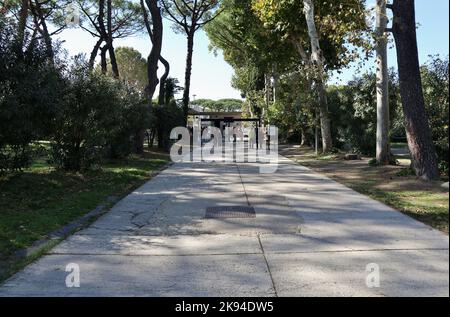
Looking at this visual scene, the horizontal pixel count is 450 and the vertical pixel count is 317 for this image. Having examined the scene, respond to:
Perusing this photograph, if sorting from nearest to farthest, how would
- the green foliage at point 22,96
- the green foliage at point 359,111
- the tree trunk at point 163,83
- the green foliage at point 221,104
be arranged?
the green foliage at point 22,96
the green foliage at point 359,111
the tree trunk at point 163,83
the green foliage at point 221,104

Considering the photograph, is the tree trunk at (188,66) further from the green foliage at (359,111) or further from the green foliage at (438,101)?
the green foliage at (438,101)

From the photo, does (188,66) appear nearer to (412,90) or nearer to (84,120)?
(84,120)

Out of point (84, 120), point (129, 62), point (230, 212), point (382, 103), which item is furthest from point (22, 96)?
point (129, 62)

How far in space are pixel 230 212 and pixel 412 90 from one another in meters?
6.47

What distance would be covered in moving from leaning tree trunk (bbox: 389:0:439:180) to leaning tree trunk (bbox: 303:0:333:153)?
8943mm

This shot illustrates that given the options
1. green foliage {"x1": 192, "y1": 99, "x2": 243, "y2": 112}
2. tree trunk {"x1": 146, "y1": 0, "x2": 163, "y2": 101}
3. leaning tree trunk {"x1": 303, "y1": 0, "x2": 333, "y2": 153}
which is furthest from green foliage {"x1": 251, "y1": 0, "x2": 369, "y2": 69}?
green foliage {"x1": 192, "y1": 99, "x2": 243, "y2": 112}

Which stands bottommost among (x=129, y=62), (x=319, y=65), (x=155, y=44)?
(x=319, y=65)

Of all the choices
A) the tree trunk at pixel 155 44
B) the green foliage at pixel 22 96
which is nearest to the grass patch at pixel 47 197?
the green foliage at pixel 22 96

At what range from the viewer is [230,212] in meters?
8.65

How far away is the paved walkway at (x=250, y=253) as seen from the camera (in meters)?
4.60

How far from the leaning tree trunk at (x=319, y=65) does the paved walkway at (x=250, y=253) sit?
13.0 m

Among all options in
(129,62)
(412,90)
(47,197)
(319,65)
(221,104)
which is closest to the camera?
(47,197)

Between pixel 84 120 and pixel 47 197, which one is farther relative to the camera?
pixel 84 120

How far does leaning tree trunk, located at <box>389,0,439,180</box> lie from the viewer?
12133 millimetres
